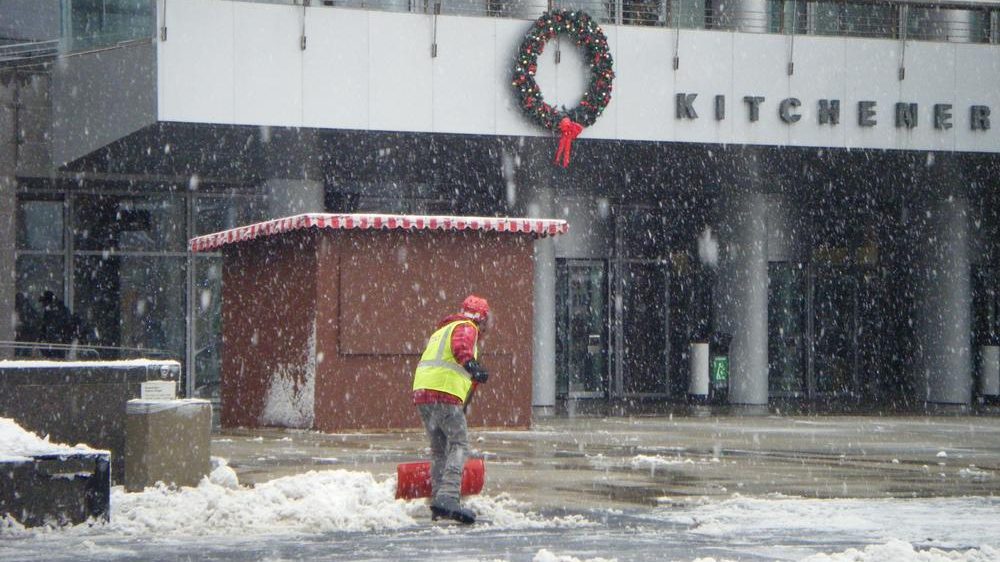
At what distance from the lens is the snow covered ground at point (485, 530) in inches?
350

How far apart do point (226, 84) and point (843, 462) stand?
37.8 feet

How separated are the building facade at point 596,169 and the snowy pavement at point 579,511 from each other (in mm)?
8643

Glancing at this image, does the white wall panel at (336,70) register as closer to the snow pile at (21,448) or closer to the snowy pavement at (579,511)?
the snowy pavement at (579,511)

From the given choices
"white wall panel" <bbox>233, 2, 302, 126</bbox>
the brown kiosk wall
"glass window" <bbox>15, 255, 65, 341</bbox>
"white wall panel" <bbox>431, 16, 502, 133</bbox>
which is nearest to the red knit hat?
the brown kiosk wall

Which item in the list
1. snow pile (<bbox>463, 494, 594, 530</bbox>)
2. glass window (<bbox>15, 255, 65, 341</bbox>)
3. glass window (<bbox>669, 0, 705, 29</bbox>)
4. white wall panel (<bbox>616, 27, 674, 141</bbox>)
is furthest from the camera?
glass window (<bbox>669, 0, 705, 29</bbox>)

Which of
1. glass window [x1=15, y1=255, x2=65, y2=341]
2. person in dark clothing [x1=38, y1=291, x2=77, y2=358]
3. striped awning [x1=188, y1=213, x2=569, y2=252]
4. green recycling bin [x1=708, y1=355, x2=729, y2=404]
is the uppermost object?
striped awning [x1=188, y1=213, x2=569, y2=252]

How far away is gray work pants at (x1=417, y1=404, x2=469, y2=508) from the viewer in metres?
10.5

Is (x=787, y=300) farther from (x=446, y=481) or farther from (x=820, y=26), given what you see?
(x=446, y=481)

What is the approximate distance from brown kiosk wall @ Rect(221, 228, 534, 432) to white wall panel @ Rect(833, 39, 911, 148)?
8.43m

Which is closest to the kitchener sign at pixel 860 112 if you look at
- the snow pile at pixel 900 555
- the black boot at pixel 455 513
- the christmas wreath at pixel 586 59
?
the christmas wreath at pixel 586 59

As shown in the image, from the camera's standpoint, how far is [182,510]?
33.8ft

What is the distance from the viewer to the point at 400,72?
80.2 feet

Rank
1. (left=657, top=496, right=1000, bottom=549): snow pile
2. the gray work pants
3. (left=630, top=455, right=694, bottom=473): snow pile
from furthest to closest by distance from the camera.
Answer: (left=630, top=455, right=694, bottom=473): snow pile, the gray work pants, (left=657, top=496, right=1000, bottom=549): snow pile

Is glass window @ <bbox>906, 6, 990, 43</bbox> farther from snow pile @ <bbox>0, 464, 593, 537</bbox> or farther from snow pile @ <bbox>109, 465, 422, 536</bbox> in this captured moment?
snow pile @ <bbox>109, 465, 422, 536</bbox>
